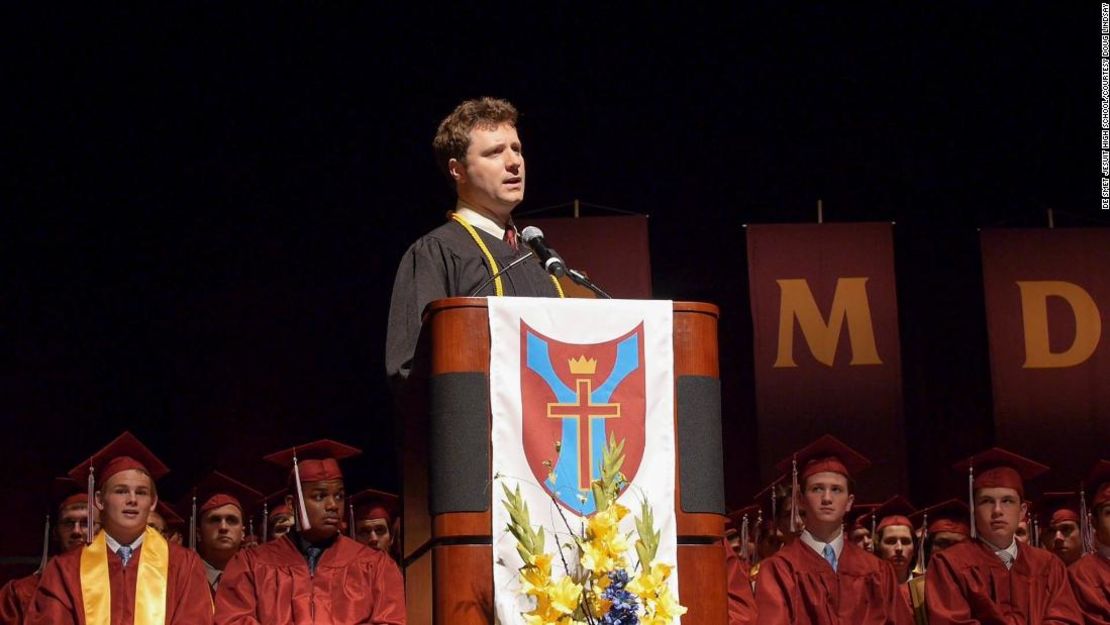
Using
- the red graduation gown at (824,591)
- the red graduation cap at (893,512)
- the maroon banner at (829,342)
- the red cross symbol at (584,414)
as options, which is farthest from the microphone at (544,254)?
the maroon banner at (829,342)

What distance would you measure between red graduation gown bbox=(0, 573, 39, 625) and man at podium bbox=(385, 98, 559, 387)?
10.7 feet

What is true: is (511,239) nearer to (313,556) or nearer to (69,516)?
(313,556)

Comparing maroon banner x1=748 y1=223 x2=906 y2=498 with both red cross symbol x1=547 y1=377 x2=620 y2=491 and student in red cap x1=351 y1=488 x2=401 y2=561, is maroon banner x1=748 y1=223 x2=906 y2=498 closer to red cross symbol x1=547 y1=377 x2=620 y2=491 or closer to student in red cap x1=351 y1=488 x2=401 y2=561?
student in red cap x1=351 y1=488 x2=401 y2=561

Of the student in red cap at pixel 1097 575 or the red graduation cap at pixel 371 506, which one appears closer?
the student in red cap at pixel 1097 575

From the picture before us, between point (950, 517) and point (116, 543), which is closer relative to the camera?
point (116, 543)

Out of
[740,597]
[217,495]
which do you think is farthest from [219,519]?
[740,597]

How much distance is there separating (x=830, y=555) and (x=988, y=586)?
0.69 metres

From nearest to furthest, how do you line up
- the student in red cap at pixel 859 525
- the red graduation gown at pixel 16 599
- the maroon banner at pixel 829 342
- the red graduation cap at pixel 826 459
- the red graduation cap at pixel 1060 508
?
the red graduation gown at pixel 16 599
the red graduation cap at pixel 826 459
the student in red cap at pixel 859 525
the red graduation cap at pixel 1060 508
the maroon banner at pixel 829 342

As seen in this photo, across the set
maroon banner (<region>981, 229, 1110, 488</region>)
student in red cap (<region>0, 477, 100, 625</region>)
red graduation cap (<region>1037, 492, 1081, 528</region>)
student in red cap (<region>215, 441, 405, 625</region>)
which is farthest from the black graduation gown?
maroon banner (<region>981, 229, 1110, 488</region>)

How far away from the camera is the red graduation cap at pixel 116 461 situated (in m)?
5.62

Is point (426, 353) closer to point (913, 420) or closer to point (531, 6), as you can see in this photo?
point (531, 6)

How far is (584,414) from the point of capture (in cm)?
269

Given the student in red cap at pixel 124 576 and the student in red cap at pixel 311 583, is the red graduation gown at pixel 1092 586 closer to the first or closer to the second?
the student in red cap at pixel 311 583

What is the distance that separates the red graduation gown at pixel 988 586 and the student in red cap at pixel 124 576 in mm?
2863
